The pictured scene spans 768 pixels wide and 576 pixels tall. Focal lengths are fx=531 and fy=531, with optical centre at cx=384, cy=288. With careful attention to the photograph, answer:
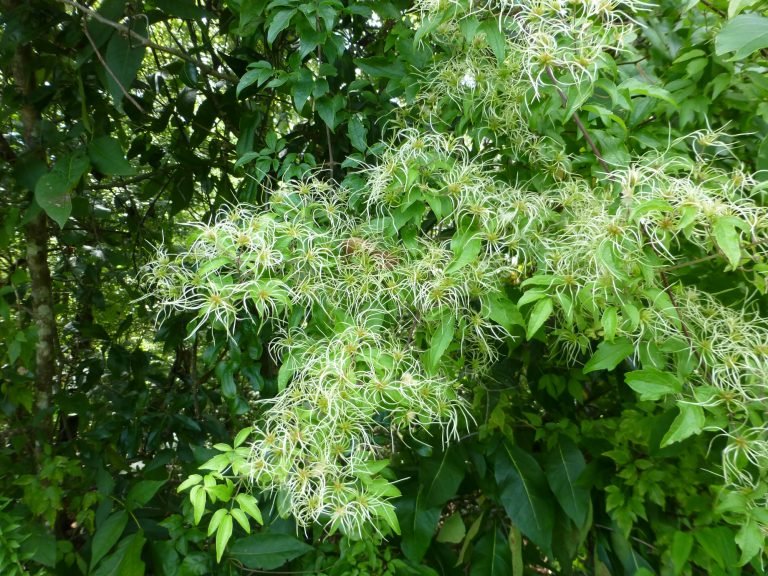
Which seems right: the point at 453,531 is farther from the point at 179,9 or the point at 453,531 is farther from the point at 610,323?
the point at 179,9

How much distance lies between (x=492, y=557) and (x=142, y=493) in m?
0.88

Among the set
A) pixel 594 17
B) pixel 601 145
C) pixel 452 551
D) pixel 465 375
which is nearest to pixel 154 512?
pixel 452 551

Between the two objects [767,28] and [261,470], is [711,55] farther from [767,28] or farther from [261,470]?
[261,470]

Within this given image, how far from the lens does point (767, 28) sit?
0.79 m

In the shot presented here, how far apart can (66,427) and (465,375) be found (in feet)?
4.66

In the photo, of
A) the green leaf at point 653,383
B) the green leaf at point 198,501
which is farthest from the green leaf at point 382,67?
the green leaf at point 198,501

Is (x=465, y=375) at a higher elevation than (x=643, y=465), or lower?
higher

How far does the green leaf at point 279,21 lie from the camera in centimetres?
98

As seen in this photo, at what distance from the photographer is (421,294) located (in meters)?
0.84

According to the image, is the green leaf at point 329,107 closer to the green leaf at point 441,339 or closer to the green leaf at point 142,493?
the green leaf at point 441,339

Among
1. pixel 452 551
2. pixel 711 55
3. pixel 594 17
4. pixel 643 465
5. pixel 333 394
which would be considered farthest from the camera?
pixel 452 551

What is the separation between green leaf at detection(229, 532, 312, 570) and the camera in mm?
1198

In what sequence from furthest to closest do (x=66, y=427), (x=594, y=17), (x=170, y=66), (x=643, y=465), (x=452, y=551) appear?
(x=66, y=427) → (x=170, y=66) → (x=452, y=551) → (x=643, y=465) → (x=594, y=17)

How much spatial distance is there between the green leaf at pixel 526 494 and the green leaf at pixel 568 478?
0.03 meters
